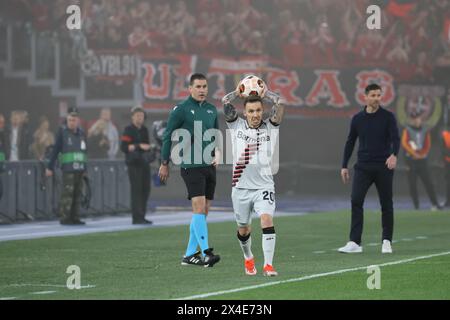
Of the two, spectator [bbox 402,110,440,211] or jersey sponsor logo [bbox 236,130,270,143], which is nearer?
jersey sponsor logo [bbox 236,130,270,143]

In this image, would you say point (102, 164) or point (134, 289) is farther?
point (102, 164)

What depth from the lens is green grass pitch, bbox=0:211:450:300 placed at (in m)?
12.8

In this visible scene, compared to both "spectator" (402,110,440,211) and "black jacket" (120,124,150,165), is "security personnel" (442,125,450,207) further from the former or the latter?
"black jacket" (120,124,150,165)

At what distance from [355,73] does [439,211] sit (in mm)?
9462

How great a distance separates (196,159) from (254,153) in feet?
5.70

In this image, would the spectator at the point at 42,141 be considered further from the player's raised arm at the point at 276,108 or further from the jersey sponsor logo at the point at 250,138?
the player's raised arm at the point at 276,108

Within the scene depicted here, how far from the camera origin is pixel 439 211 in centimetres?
2855

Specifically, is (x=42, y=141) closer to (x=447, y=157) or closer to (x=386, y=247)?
(x=447, y=157)

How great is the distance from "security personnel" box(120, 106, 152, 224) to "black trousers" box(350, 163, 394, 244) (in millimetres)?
7332

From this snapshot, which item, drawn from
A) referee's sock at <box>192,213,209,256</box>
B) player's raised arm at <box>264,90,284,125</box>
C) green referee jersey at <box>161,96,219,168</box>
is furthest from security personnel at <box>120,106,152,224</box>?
player's raised arm at <box>264,90,284,125</box>

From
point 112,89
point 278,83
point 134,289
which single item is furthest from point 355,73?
point 134,289

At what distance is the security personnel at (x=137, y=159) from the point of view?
24531 mm

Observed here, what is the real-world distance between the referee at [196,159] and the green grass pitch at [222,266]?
1.47 ft
